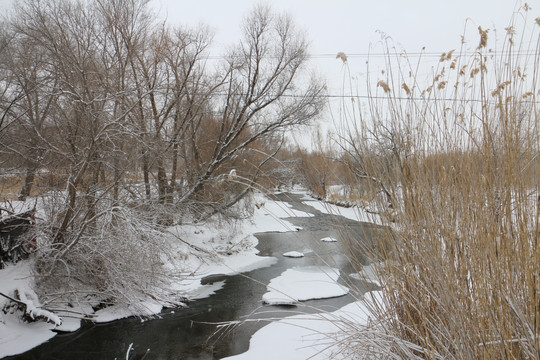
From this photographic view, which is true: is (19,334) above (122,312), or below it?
above

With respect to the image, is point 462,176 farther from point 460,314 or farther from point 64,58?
point 64,58

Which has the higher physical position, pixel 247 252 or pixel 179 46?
pixel 179 46

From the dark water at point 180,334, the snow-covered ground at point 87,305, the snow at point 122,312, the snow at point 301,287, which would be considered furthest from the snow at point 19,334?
the snow at point 301,287

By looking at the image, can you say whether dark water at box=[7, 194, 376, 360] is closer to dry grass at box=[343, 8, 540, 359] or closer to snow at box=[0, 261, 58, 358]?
snow at box=[0, 261, 58, 358]

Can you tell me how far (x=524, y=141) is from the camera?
1843 mm

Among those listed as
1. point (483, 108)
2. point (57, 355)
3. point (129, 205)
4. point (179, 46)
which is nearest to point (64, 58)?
point (129, 205)

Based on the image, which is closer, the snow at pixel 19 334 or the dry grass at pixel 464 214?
the dry grass at pixel 464 214

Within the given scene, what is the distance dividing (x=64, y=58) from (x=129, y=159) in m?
3.06

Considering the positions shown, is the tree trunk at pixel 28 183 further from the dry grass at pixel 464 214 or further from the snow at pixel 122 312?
the dry grass at pixel 464 214

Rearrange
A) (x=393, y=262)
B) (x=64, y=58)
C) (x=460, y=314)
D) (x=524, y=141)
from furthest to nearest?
(x=64, y=58) < (x=393, y=262) < (x=524, y=141) < (x=460, y=314)

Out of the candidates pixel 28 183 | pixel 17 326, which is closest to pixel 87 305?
pixel 17 326

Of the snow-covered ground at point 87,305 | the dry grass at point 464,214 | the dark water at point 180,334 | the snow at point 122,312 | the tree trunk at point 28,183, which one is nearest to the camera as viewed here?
the dry grass at point 464,214

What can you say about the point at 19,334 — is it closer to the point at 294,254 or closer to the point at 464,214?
the point at 464,214

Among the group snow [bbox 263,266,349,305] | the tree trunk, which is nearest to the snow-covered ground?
the tree trunk
